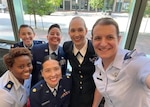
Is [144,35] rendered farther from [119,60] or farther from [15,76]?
[15,76]

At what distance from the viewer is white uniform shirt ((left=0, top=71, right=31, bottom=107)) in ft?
3.81

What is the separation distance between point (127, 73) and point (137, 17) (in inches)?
38.8

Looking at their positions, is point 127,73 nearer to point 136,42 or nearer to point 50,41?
point 50,41

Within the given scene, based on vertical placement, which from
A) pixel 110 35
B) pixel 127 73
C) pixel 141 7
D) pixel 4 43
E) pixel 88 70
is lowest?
pixel 4 43

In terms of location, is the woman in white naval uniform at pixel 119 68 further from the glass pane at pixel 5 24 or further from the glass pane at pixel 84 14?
the glass pane at pixel 5 24

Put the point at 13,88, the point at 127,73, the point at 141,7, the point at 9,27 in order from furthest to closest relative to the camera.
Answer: the point at 9,27 < the point at 141,7 < the point at 13,88 < the point at 127,73

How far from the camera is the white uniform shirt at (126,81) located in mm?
819

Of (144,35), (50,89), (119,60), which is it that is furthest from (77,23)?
(144,35)

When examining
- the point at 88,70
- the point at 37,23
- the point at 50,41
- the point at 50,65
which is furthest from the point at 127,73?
the point at 37,23

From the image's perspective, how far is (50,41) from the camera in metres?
1.43

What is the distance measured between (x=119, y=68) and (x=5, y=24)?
2213mm

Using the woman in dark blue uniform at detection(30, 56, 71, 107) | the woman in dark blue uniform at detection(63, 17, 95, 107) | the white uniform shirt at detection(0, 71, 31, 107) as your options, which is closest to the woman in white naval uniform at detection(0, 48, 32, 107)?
the white uniform shirt at detection(0, 71, 31, 107)

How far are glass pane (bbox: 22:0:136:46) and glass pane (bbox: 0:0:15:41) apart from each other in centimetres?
28

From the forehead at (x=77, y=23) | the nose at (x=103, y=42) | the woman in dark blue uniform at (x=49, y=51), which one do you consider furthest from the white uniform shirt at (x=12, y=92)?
the nose at (x=103, y=42)
